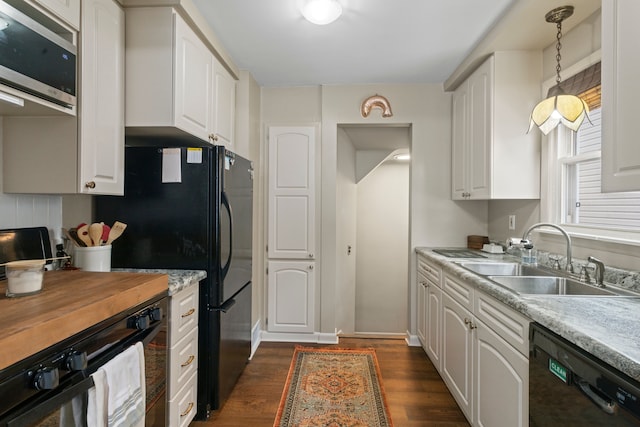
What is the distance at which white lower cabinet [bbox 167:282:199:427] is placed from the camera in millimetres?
1650

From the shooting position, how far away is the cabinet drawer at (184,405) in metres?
1.68

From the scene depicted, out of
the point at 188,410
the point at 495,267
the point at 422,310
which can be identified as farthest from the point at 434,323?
the point at 188,410

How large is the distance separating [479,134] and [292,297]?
7.24 ft

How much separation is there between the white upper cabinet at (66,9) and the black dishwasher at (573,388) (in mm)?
2299

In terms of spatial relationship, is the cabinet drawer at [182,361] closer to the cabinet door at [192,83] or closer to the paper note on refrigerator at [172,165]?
the paper note on refrigerator at [172,165]

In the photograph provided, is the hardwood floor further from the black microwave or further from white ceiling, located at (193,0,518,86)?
white ceiling, located at (193,0,518,86)

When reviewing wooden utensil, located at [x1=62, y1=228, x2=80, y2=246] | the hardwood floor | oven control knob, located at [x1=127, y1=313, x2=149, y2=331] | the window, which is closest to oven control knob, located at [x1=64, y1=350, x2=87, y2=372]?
oven control knob, located at [x1=127, y1=313, x2=149, y2=331]

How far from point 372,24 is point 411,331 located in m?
2.65

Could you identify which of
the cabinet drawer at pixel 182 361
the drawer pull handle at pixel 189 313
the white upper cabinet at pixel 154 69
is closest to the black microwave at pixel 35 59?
the white upper cabinet at pixel 154 69

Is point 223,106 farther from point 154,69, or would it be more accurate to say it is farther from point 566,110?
point 566,110

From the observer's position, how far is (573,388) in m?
1.03

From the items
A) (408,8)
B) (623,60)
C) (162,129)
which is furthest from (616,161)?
(162,129)

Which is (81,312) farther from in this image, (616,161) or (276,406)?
(616,161)

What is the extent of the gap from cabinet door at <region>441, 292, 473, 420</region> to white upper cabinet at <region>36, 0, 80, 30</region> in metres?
2.45
